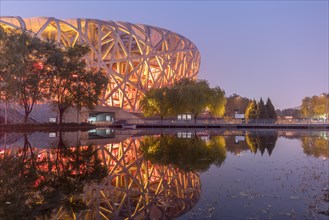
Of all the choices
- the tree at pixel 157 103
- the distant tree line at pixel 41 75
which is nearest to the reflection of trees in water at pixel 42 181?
the distant tree line at pixel 41 75

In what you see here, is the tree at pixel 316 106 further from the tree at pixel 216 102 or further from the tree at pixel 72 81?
the tree at pixel 72 81

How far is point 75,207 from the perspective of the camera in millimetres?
6418

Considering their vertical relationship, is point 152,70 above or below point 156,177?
above

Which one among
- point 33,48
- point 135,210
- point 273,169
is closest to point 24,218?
point 135,210

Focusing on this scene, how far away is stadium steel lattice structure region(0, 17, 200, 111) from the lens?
5581 cm

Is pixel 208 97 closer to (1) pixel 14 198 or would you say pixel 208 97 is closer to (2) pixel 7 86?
(2) pixel 7 86

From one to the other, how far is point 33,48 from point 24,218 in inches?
1186

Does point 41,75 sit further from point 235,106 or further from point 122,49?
point 235,106

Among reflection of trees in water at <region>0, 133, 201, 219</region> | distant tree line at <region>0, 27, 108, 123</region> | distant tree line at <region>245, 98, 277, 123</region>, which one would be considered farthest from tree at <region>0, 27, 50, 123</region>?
distant tree line at <region>245, 98, 277, 123</region>

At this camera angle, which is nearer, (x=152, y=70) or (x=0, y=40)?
(x=0, y=40)

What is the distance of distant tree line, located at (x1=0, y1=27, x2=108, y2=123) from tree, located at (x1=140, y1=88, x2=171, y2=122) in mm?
13849

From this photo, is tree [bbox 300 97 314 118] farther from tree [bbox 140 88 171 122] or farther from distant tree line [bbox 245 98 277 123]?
tree [bbox 140 88 171 122]

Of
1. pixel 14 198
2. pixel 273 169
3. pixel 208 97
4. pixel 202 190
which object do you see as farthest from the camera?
pixel 208 97

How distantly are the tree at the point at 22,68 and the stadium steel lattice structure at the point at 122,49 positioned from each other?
2133 cm
